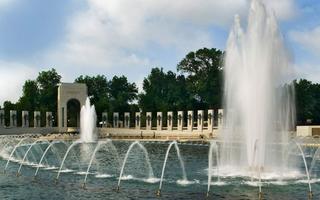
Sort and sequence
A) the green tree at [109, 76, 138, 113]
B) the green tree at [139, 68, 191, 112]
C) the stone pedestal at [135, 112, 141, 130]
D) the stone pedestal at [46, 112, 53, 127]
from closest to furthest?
the stone pedestal at [135, 112, 141, 130] → the stone pedestal at [46, 112, 53, 127] → the green tree at [139, 68, 191, 112] → the green tree at [109, 76, 138, 113]

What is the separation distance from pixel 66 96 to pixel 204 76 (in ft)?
103

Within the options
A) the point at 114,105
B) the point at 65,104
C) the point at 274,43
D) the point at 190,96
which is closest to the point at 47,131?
the point at 65,104

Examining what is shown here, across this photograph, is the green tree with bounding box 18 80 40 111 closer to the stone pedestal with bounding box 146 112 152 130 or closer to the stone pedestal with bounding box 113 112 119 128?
the stone pedestal with bounding box 113 112 119 128

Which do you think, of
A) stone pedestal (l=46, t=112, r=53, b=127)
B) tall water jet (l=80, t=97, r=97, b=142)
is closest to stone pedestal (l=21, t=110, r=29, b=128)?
stone pedestal (l=46, t=112, r=53, b=127)

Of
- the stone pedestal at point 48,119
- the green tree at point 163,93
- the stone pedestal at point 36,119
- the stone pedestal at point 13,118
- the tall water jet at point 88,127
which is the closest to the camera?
the tall water jet at point 88,127

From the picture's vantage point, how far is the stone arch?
348 ft

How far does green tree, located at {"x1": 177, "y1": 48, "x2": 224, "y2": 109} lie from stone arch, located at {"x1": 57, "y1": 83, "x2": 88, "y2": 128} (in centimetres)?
2494

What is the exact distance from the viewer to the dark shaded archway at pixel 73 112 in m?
112

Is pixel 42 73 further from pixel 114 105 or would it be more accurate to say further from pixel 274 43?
pixel 274 43

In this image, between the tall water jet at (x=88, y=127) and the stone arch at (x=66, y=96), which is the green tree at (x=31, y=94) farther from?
the tall water jet at (x=88, y=127)

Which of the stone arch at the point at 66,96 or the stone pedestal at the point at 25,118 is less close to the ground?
the stone arch at the point at 66,96

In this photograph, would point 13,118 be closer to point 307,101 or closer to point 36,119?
point 36,119

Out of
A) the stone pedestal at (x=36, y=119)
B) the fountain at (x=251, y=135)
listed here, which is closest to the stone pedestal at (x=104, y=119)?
the stone pedestal at (x=36, y=119)

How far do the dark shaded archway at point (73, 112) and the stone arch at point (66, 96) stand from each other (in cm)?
214
